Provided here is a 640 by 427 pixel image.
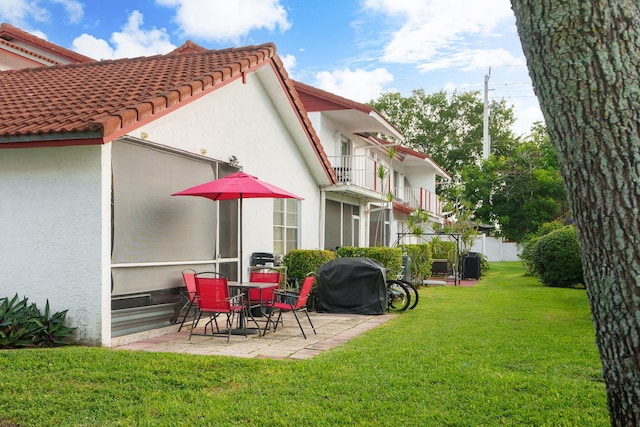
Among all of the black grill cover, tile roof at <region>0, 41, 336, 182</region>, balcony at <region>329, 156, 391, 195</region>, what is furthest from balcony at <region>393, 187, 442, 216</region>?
the black grill cover

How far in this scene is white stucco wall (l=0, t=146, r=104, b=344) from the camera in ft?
24.5

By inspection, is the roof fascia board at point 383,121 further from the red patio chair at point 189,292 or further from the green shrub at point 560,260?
the red patio chair at point 189,292

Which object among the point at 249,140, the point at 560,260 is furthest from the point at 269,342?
the point at 560,260

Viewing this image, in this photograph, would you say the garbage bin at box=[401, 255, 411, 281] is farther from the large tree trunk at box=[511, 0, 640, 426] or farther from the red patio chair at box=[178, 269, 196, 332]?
the large tree trunk at box=[511, 0, 640, 426]

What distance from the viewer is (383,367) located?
6434 mm

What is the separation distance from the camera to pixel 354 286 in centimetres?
1147

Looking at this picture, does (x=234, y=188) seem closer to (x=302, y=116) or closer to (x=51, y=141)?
(x=51, y=141)

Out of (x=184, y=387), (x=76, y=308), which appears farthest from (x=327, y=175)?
(x=184, y=387)

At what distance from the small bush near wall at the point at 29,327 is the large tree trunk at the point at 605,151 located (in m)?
6.46

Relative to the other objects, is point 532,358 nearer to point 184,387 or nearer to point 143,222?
point 184,387

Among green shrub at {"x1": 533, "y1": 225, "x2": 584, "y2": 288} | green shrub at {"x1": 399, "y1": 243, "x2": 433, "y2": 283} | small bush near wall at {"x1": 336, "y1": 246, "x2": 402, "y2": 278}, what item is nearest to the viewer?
small bush near wall at {"x1": 336, "y1": 246, "x2": 402, "y2": 278}

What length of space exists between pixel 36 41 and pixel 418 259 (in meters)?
12.5

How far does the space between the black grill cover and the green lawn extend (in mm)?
3164

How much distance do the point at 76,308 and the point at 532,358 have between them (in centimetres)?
543
